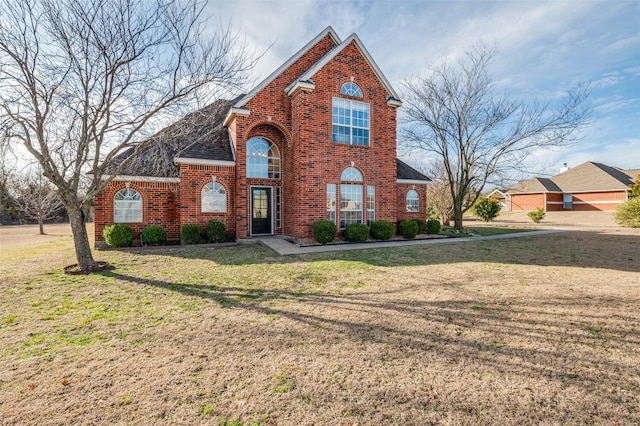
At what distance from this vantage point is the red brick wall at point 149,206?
11383 millimetres

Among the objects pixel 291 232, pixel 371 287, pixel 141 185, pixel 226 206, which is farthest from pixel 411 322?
pixel 141 185

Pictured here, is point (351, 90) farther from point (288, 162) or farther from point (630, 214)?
point (630, 214)

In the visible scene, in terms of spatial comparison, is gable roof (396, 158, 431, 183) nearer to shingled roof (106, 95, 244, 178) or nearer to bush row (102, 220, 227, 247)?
shingled roof (106, 95, 244, 178)

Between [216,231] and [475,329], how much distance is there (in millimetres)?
10191

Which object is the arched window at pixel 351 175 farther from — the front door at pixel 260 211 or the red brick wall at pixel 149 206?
the red brick wall at pixel 149 206

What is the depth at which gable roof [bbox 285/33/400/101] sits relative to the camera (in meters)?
12.0

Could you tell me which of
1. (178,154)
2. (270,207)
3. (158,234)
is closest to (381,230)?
(270,207)

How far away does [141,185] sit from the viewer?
1184 cm

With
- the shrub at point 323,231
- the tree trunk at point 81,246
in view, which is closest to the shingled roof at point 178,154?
the tree trunk at point 81,246

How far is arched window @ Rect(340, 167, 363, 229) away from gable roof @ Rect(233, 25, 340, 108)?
17.0 ft

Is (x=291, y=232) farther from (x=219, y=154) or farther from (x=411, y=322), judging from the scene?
(x=411, y=322)

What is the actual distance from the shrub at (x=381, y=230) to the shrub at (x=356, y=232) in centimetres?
57

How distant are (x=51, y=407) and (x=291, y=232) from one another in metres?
10.5

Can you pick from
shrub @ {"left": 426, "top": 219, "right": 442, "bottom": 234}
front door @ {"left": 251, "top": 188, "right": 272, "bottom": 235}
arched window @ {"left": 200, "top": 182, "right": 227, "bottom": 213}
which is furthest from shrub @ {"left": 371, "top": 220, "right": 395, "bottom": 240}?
arched window @ {"left": 200, "top": 182, "right": 227, "bottom": 213}
